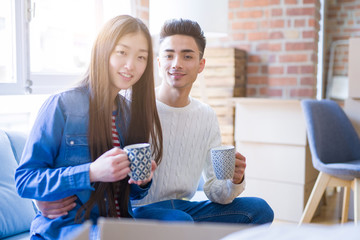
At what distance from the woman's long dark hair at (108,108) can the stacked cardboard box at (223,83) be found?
1.75 meters

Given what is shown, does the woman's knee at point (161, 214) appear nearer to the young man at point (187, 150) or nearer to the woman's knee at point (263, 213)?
the young man at point (187, 150)

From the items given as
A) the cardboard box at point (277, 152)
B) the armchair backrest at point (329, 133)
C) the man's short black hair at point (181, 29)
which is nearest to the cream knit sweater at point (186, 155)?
the man's short black hair at point (181, 29)

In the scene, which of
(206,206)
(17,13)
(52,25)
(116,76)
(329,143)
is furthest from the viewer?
(329,143)

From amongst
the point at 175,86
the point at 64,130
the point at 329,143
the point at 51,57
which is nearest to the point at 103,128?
the point at 64,130

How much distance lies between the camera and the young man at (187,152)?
1.45m

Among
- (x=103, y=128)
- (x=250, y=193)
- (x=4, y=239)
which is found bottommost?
(x=250, y=193)

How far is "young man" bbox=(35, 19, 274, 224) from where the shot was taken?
145 centimetres

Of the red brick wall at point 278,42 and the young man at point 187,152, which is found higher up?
the red brick wall at point 278,42

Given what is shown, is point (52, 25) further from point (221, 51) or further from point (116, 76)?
point (221, 51)

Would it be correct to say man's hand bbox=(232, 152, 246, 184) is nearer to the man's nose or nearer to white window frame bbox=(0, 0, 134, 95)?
the man's nose

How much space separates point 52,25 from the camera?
213 cm

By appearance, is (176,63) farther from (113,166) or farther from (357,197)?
(357,197)

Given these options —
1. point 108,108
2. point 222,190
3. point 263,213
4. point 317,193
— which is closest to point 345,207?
point 317,193

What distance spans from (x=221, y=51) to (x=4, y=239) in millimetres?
2107
